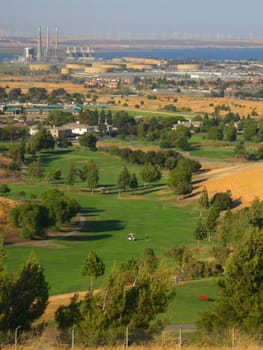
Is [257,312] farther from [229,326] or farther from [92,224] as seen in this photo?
[92,224]

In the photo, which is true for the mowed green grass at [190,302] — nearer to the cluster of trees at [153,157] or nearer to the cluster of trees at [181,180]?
the cluster of trees at [181,180]

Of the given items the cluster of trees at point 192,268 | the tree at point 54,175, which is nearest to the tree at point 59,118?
the tree at point 54,175

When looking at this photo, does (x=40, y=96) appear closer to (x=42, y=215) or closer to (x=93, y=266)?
(x=42, y=215)

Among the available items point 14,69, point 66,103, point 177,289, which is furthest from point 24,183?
point 14,69

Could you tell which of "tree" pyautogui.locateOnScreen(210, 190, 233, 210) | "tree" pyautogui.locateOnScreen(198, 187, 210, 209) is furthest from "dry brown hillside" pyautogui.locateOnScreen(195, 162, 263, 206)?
"tree" pyautogui.locateOnScreen(198, 187, 210, 209)

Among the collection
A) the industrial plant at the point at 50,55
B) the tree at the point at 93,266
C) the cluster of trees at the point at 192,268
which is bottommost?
the industrial plant at the point at 50,55

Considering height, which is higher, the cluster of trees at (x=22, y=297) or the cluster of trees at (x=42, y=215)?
the cluster of trees at (x=22, y=297)

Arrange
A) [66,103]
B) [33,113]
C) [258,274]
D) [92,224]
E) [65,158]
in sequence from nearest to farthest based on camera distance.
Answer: [258,274], [92,224], [65,158], [33,113], [66,103]
